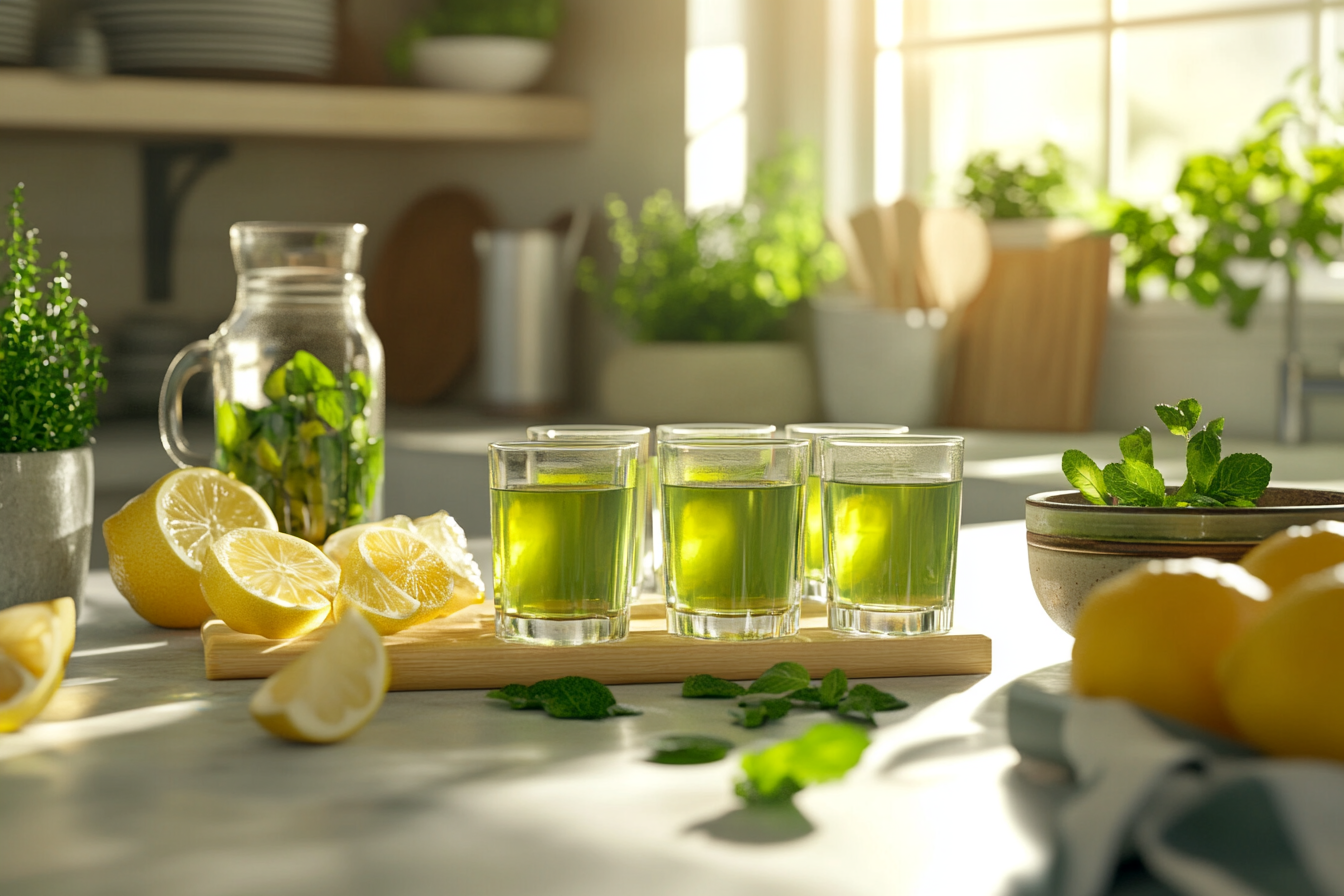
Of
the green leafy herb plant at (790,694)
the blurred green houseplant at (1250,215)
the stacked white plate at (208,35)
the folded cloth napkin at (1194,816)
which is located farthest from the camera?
the stacked white plate at (208,35)

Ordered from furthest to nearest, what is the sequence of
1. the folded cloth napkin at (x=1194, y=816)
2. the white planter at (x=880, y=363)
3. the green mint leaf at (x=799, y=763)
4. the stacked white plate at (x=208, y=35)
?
the stacked white plate at (x=208, y=35) → the white planter at (x=880, y=363) → the green mint leaf at (x=799, y=763) → the folded cloth napkin at (x=1194, y=816)

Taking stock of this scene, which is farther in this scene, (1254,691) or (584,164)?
(584,164)

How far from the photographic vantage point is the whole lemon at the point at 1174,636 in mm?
551

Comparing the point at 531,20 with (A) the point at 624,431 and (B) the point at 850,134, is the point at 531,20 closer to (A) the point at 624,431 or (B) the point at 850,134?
(B) the point at 850,134

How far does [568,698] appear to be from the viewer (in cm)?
71

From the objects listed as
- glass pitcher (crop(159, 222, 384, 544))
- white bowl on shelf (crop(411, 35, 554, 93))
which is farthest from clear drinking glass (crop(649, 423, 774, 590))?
white bowl on shelf (crop(411, 35, 554, 93))

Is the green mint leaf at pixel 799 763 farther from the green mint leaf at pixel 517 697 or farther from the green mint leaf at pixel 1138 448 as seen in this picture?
the green mint leaf at pixel 1138 448

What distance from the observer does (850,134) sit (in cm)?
293

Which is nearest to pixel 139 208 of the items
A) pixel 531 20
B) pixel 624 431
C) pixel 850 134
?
pixel 531 20

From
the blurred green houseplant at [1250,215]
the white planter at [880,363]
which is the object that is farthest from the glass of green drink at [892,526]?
the white planter at [880,363]

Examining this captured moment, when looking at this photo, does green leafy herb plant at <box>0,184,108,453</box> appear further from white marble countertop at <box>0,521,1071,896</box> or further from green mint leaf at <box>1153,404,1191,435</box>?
green mint leaf at <box>1153,404,1191,435</box>

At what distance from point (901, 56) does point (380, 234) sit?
4.09 ft

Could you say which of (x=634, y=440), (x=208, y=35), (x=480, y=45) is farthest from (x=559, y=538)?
(x=480, y=45)

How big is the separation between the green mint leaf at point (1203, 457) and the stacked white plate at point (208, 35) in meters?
2.25
